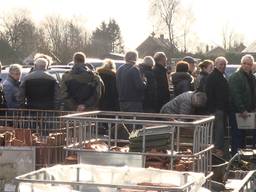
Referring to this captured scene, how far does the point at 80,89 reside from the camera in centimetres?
1100

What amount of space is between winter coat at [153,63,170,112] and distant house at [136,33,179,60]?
71.5m

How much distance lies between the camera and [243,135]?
1234 cm

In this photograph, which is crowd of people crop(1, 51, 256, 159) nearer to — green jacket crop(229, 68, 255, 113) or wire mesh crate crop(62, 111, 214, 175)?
green jacket crop(229, 68, 255, 113)

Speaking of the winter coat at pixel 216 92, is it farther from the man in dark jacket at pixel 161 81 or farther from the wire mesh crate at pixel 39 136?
the wire mesh crate at pixel 39 136

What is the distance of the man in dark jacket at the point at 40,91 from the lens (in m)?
10.5

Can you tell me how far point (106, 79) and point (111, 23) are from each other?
8812 centimetres

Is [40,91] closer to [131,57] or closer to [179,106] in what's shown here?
[131,57]

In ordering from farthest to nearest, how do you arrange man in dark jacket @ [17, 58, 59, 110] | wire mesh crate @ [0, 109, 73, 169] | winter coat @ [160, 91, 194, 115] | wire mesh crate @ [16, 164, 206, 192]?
man in dark jacket @ [17, 58, 59, 110]
winter coat @ [160, 91, 194, 115]
wire mesh crate @ [0, 109, 73, 169]
wire mesh crate @ [16, 164, 206, 192]

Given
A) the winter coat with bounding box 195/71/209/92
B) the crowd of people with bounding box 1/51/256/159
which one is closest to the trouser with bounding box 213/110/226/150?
the crowd of people with bounding box 1/51/256/159

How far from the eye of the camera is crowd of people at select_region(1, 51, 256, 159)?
34.5ft

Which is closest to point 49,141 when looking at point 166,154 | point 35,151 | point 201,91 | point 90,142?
point 35,151

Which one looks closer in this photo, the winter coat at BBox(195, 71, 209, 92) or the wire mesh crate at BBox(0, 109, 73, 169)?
the wire mesh crate at BBox(0, 109, 73, 169)


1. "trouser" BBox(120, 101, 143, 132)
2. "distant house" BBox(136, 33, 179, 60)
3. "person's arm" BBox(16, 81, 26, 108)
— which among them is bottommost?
"trouser" BBox(120, 101, 143, 132)

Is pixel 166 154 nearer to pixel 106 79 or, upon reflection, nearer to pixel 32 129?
pixel 32 129
